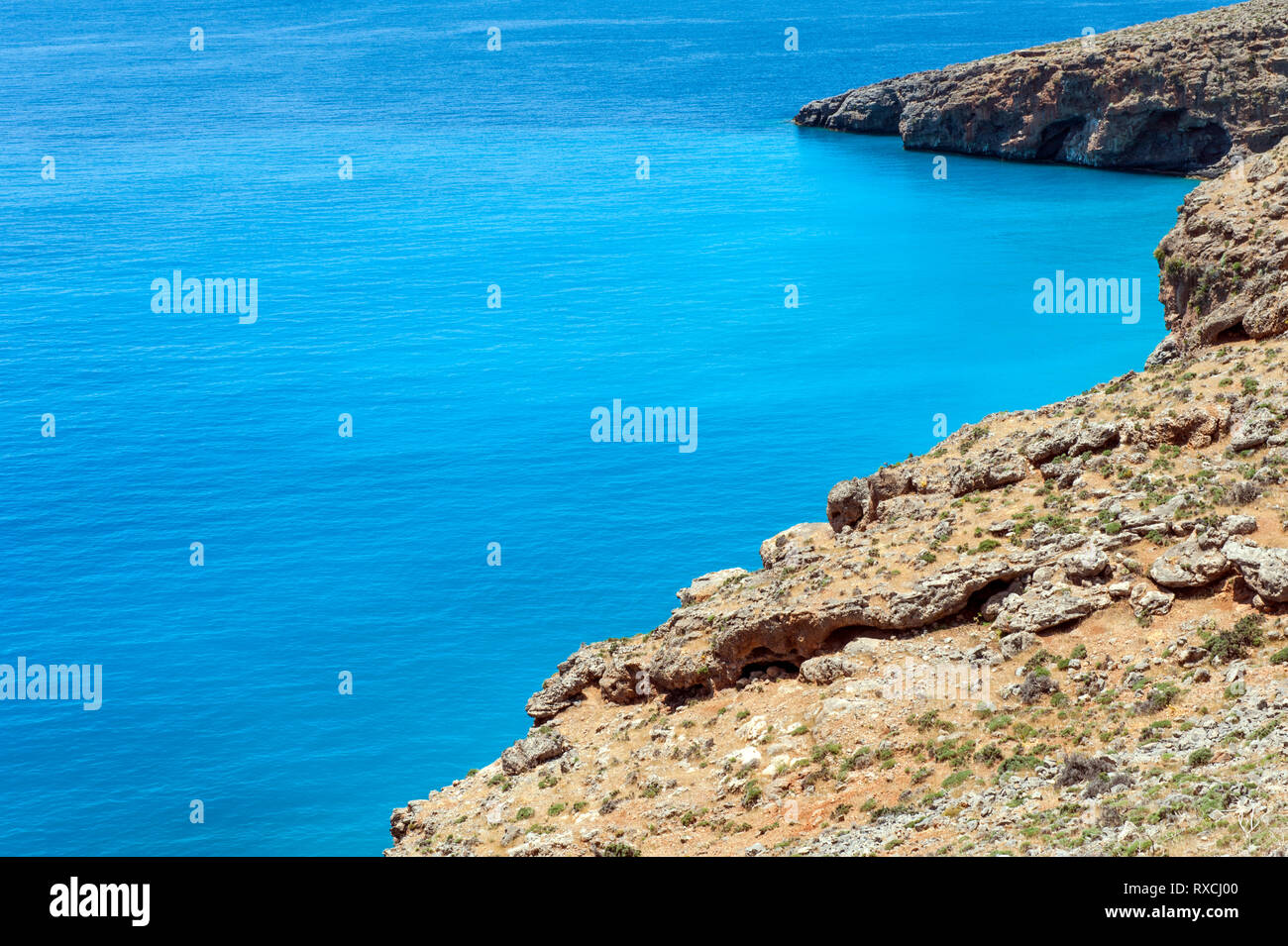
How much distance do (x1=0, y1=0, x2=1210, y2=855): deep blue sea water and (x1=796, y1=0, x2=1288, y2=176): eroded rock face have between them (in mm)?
4737

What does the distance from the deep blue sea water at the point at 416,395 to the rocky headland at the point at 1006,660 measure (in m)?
14.9

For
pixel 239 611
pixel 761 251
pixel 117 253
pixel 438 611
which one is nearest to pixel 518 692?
pixel 438 611

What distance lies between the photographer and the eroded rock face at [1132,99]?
363 feet

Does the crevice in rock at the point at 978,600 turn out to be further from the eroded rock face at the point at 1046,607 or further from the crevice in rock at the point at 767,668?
the crevice in rock at the point at 767,668

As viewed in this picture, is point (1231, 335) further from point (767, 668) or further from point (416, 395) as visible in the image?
point (416, 395)

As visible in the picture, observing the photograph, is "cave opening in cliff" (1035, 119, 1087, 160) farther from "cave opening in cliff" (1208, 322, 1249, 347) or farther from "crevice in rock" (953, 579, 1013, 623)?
"crevice in rock" (953, 579, 1013, 623)

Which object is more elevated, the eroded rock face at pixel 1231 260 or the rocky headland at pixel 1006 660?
the eroded rock face at pixel 1231 260

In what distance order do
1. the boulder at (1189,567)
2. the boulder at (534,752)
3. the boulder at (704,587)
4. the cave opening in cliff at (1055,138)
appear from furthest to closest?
the cave opening in cliff at (1055,138)
the boulder at (704,587)
the boulder at (534,752)
the boulder at (1189,567)

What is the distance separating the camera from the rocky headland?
2252 centimetres

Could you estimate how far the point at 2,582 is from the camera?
6022cm

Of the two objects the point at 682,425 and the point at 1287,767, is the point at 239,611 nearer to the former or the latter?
the point at 682,425

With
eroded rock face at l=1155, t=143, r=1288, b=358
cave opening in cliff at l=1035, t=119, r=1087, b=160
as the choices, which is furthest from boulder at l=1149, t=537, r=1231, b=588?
cave opening in cliff at l=1035, t=119, r=1087, b=160

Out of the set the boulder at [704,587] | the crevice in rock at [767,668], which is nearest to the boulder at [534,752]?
the crevice in rock at [767,668]

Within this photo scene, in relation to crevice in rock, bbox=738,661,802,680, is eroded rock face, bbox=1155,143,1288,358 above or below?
above
